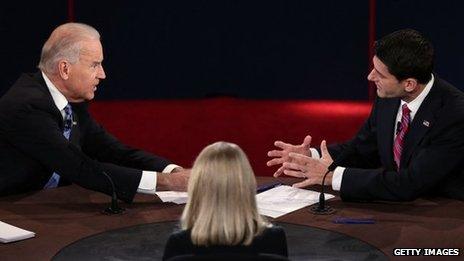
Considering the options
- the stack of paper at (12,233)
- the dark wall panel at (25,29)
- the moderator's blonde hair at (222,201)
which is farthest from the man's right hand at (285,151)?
the dark wall panel at (25,29)

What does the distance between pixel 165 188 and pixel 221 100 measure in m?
2.26

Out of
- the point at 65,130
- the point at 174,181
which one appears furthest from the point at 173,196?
the point at 65,130

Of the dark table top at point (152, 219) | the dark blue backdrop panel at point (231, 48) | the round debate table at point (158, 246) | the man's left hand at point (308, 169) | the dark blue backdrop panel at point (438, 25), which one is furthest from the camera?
the dark blue backdrop panel at point (231, 48)

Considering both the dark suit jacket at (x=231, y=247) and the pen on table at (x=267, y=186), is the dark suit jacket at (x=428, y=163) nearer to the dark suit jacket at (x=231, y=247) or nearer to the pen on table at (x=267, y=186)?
the pen on table at (x=267, y=186)

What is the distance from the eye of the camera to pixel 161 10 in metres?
5.25

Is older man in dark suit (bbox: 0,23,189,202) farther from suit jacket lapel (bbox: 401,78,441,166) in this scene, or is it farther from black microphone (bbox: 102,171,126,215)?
suit jacket lapel (bbox: 401,78,441,166)

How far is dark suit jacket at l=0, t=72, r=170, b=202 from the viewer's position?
115 inches

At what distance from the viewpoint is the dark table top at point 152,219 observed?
94.4 inches

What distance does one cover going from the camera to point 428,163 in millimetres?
2941

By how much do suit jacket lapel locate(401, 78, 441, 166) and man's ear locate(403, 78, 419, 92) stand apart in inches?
2.6

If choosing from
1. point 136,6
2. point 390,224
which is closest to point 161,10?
point 136,6

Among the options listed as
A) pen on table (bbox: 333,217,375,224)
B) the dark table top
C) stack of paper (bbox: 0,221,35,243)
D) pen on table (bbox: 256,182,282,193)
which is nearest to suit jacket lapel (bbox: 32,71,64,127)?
the dark table top

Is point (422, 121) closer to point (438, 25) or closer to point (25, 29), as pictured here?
point (438, 25)

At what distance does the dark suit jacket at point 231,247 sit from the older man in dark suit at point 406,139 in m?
1.03
